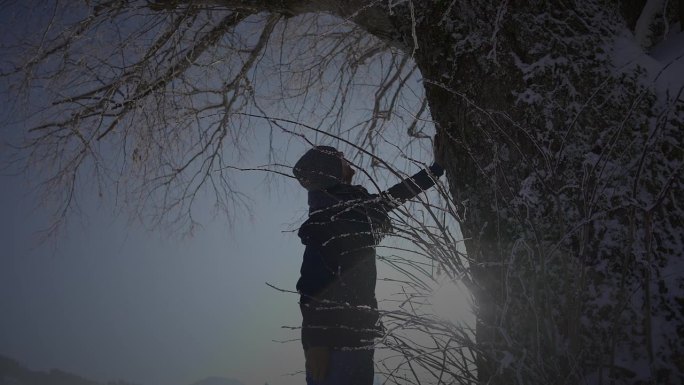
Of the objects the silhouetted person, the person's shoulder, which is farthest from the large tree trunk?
the silhouetted person

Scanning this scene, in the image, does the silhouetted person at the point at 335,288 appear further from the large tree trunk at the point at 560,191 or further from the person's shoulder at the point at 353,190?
the large tree trunk at the point at 560,191

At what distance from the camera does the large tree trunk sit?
2.73ft

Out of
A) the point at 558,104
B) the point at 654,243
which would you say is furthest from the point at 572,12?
the point at 654,243

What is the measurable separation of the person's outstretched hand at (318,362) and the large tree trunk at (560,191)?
0.98 meters

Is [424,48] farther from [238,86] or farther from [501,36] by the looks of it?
[238,86]

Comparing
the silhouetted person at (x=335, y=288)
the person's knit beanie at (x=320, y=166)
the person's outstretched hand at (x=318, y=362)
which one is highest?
the person's knit beanie at (x=320, y=166)

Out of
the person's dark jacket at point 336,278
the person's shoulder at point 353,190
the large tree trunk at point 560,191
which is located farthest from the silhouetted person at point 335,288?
the large tree trunk at point 560,191

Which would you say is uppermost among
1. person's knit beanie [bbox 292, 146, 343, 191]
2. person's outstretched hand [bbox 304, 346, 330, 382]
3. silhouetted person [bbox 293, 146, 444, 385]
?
person's knit beanie [bbox 292, 146, 343, 191]

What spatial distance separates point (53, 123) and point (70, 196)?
54 cm

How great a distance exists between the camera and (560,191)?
0.95 meters

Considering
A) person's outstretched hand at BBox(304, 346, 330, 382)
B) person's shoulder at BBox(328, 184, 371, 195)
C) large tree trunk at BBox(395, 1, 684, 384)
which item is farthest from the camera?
person's outstretched hand at BBox(304, 346, 330, 382)

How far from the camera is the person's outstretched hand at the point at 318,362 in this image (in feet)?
6.08

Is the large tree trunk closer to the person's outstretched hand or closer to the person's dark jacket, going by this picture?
the person's dark jacket

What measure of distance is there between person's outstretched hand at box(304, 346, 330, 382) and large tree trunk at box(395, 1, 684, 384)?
0.98m
